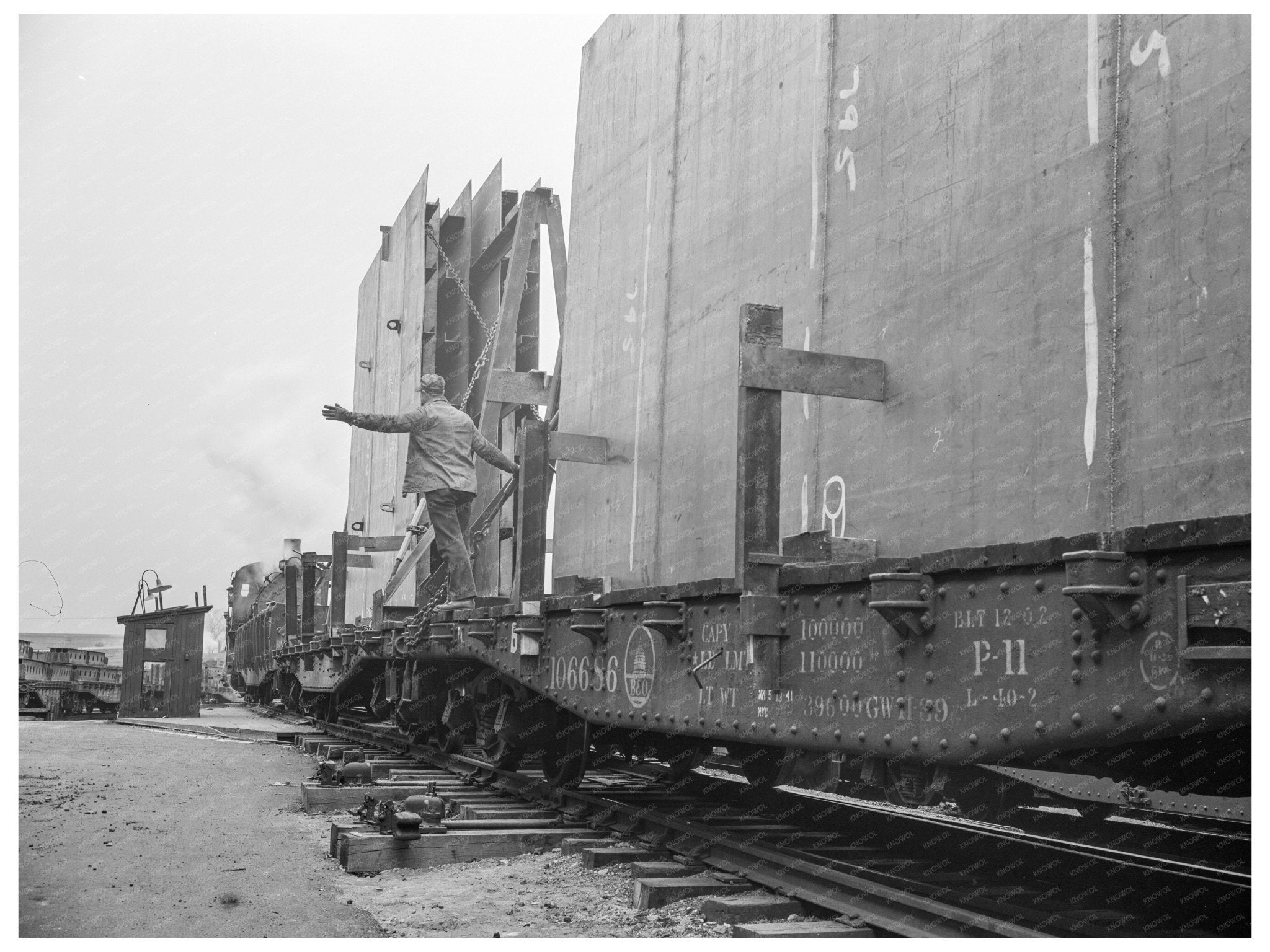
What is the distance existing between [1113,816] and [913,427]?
3227mm

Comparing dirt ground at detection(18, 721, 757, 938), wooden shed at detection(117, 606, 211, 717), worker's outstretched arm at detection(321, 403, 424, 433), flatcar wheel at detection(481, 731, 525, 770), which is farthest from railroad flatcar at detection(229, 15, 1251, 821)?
wooden shed at detection(117, 606, 211, 717)

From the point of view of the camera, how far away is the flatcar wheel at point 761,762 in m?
6.96

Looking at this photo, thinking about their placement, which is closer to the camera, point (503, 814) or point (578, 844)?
point (578, 844)

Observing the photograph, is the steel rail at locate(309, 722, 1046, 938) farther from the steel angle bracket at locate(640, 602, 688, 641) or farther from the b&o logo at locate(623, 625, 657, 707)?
the steel angle bracket at locate(640, 602, 688, 641)

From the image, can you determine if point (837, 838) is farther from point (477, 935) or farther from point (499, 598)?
point (499, 598)

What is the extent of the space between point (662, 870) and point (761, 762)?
5.46 feet

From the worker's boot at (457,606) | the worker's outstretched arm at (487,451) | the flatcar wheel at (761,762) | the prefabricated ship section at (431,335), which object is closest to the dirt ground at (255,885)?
the flatcar wheel at (761,762)

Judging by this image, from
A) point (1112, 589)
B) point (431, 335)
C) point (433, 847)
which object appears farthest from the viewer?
point (431, 335)

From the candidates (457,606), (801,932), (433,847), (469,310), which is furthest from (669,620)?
(469,310)

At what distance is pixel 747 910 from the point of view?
189 inches

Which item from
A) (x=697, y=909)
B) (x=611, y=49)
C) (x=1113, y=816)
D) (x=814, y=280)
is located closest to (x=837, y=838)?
(x=697, y=909)

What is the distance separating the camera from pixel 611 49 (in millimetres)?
10203

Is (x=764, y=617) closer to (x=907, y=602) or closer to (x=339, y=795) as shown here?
(x=907, y=602)

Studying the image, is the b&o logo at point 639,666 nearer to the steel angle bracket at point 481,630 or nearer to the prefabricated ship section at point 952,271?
the prefabricated ship section at point 952,271
